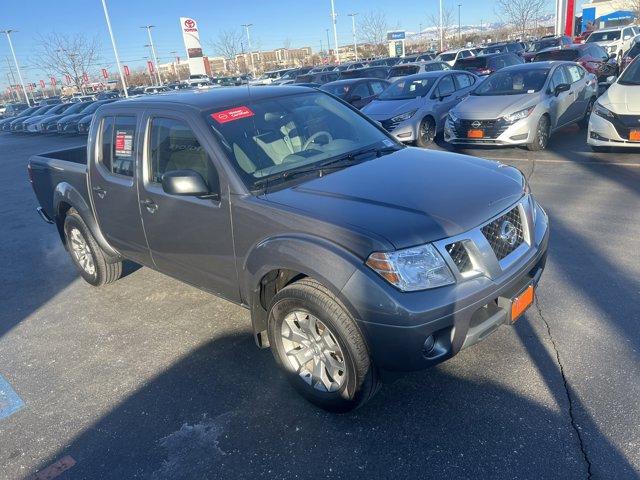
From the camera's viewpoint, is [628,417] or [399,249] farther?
[628,417]

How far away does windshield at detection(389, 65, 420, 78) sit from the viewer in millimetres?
18500

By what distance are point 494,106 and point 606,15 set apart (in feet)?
192

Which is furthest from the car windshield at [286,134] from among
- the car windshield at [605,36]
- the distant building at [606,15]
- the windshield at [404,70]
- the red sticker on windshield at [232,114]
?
the distant building at [606,15]

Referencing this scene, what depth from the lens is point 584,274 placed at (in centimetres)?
435

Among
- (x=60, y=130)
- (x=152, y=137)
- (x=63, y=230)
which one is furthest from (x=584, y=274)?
(x=60, y=130)

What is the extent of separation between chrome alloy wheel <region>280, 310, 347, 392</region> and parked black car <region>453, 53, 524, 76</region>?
1618cm

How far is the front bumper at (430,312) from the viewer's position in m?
2.45

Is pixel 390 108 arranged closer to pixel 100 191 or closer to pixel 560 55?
pixel 100 191

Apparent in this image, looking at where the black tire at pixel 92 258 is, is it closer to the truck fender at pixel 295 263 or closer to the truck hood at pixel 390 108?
the truck fender at pixel 295 263

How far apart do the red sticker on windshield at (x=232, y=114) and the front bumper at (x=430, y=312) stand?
1629 mm

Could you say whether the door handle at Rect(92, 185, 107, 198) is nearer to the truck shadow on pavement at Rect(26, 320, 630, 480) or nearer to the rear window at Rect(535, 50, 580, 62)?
the truck shadow on pavement at Rect(26, 320, 630, 480)

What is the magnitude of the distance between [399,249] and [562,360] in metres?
1.59

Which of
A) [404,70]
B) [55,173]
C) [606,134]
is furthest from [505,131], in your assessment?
[404,70]

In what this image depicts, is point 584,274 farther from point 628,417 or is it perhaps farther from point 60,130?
point 60,130
